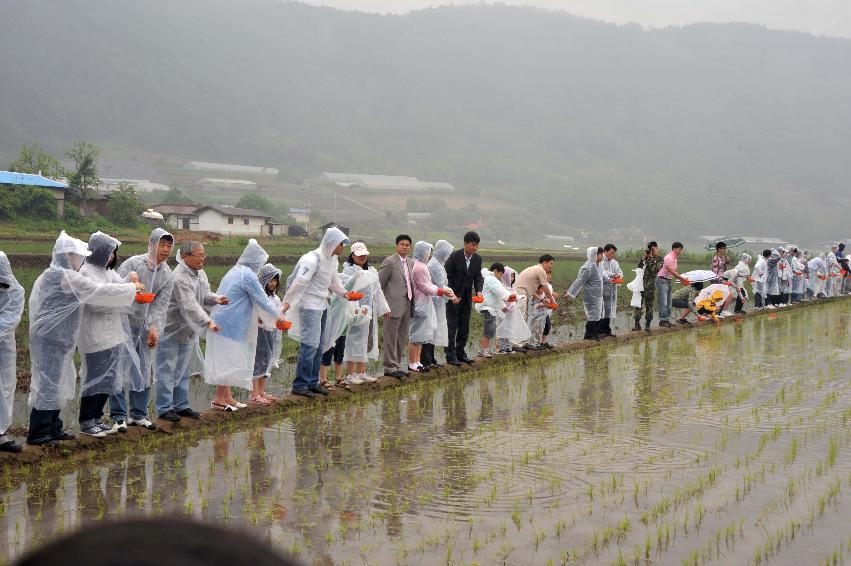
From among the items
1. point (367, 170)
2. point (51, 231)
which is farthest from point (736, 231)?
point (51, 231)

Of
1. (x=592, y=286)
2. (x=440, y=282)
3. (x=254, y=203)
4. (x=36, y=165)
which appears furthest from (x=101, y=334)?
(x=254, y=203)

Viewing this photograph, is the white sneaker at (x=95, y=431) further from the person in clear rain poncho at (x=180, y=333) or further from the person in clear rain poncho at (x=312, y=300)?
the person in clear rain poncho at (x=312, y=300)

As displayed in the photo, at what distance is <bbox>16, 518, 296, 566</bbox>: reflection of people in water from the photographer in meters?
1.24

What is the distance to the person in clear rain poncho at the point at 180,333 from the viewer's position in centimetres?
942

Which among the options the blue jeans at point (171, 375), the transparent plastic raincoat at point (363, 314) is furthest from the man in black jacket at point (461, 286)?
the blue jeans at point (171, 375)

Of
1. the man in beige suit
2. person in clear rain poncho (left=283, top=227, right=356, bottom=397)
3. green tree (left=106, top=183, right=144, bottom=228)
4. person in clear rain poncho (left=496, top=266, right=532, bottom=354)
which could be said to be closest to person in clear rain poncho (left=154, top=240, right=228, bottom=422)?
person in clear rain poncho (left=283, top=227, right=356, bottom=397)

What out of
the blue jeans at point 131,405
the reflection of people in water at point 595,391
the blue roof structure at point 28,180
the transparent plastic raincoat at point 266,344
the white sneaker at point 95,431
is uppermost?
the blue roof structure at point 28,180

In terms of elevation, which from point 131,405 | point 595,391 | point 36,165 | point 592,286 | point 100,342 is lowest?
point 595,391

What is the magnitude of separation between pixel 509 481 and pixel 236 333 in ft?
11.6

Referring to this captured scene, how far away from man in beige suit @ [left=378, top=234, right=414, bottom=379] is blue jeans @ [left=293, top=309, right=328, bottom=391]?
4.72ft

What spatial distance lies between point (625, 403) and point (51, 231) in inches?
1437

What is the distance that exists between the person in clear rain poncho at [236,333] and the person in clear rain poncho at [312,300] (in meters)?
0.72

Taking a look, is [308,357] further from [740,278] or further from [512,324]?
[740,278]

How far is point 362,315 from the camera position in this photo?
11750 millimetres
